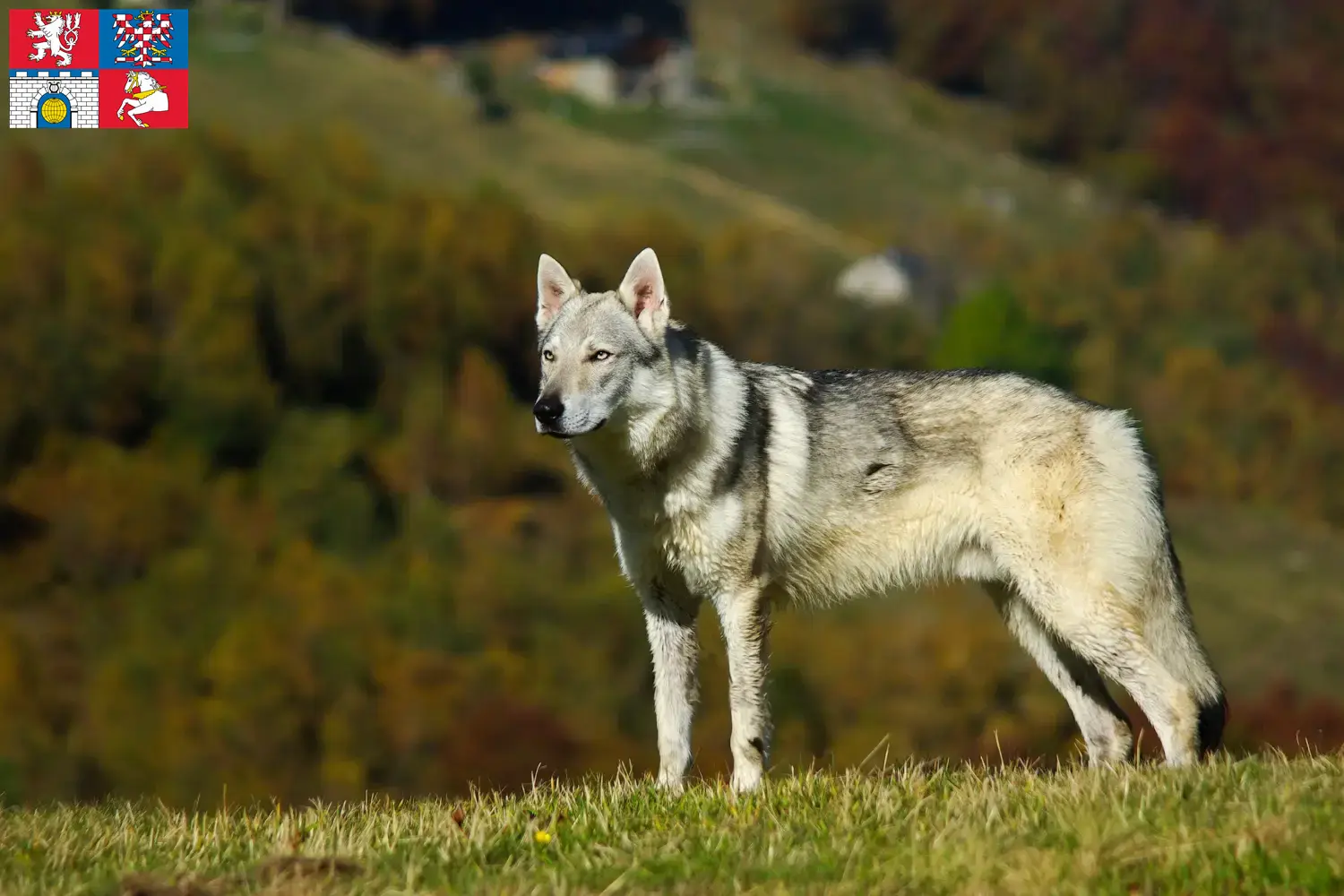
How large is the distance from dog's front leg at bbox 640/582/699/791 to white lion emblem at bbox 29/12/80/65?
31.3 metres

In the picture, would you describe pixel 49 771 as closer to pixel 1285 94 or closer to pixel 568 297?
pixel 568 297

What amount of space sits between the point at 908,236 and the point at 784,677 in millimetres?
59203

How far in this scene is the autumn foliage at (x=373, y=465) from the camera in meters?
56.5

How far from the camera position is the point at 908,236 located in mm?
107062

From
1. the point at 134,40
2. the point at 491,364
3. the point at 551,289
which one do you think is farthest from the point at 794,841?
the point at 491,364

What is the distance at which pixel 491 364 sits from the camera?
85.1m

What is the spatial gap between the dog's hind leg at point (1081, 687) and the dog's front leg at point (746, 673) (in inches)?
63.2

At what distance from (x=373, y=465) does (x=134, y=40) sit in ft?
132

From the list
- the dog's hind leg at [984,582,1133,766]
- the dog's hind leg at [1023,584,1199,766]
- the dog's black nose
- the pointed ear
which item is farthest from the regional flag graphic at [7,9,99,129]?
the dog's hind leg at [1023,584,1199,766]

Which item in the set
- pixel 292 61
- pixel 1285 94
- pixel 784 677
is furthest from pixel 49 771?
pixel 1285 94

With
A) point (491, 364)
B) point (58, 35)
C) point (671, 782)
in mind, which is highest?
point (671, 782)

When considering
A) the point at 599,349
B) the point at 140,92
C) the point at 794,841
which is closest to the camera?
the point at 794,841

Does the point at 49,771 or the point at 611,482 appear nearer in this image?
the point at 611,482

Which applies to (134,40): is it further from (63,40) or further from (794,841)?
(794,841)
